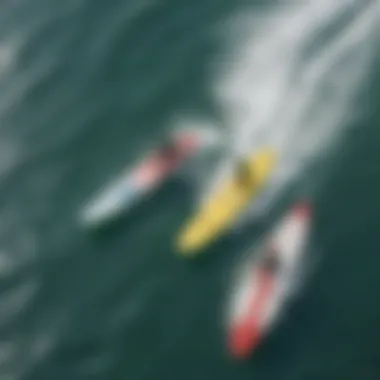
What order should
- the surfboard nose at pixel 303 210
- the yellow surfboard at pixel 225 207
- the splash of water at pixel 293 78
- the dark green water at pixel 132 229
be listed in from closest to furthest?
the dark green water at pixel 132 229 < the surfboard nose at pixel 303 210 < the yellow surfboard at pixel 225 207 < the splash of water at pixel 293 78

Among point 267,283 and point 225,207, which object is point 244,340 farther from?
point 225,207

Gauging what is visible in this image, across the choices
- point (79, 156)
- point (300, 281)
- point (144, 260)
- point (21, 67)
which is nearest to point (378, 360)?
point (300, 281)

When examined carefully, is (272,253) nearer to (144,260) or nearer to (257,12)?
(144,260)

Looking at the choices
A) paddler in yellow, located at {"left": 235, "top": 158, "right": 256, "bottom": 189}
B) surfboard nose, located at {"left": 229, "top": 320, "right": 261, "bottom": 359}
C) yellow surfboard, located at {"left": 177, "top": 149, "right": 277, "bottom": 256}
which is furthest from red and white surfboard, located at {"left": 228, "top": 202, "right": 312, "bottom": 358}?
paddler in yellow, located at {"left": 235, "top": 158, "right": 256, "bottom": 189}

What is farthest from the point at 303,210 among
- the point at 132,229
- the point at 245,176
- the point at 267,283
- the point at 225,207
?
the point at 132,229

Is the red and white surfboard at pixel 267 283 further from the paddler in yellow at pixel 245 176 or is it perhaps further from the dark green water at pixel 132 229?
the paddler in yellow at pixel 245 176

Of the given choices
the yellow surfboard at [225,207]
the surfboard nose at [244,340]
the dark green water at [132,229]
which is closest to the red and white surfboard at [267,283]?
the surfboard nose at [244,340]

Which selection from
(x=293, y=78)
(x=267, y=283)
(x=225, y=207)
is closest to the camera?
(x=267, y=283)
